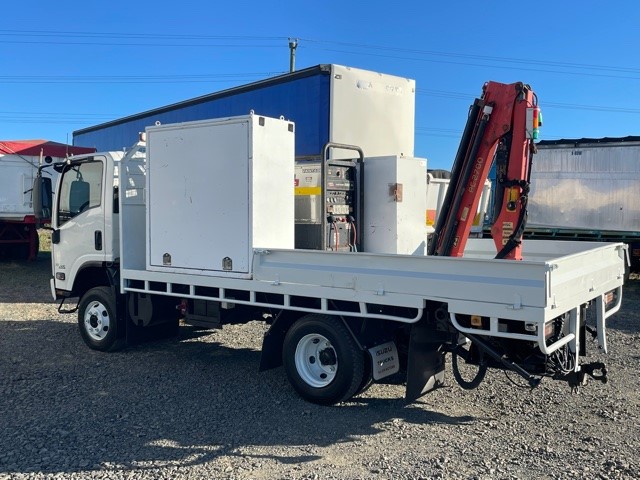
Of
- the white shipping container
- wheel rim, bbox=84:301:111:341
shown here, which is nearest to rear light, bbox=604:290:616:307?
wheel rim, bbox=84:301:111:341

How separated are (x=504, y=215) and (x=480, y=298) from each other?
71.6 inches

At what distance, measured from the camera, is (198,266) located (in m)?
6.10

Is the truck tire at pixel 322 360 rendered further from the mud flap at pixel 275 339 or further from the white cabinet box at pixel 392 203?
the white cabinet box at pixel 392 203

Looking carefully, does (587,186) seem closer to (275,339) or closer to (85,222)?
(275,339)

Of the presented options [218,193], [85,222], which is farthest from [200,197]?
[85,222]

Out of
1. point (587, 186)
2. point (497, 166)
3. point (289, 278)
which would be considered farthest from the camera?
point (587, 186)

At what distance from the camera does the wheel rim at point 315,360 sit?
548cm

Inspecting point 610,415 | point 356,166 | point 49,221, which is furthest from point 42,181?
point 610,415

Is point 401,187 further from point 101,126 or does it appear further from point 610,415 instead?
point 101,126

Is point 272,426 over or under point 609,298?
under

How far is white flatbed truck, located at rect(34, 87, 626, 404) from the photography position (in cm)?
454

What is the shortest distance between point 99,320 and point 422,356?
430cm

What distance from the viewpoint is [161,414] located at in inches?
208

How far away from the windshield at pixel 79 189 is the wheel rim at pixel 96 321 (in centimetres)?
123
